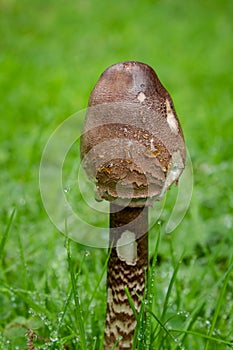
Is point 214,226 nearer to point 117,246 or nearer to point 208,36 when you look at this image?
point 117,246

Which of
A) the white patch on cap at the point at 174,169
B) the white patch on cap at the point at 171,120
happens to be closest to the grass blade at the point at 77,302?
the white patch on cap at the point at 174,169

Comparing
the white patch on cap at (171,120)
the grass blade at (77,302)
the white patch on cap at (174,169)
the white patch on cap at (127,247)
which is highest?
the white patch on cap at (171,120)

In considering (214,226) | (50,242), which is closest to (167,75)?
(214,226)

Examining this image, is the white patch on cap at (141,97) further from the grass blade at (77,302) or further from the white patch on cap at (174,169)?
the grass blade at (77,302)

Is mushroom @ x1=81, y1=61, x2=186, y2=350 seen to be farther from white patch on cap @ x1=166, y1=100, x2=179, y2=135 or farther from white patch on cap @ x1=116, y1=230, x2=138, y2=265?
white patch on cap @ x1=116, y1=230, x2=138, y2=265

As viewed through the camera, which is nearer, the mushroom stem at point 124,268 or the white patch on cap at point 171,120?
the white patch on cap at point 171,120

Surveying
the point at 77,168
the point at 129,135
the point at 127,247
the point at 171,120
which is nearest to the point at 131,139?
the point at 129,135

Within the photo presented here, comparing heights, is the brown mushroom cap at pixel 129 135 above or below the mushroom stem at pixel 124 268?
above
